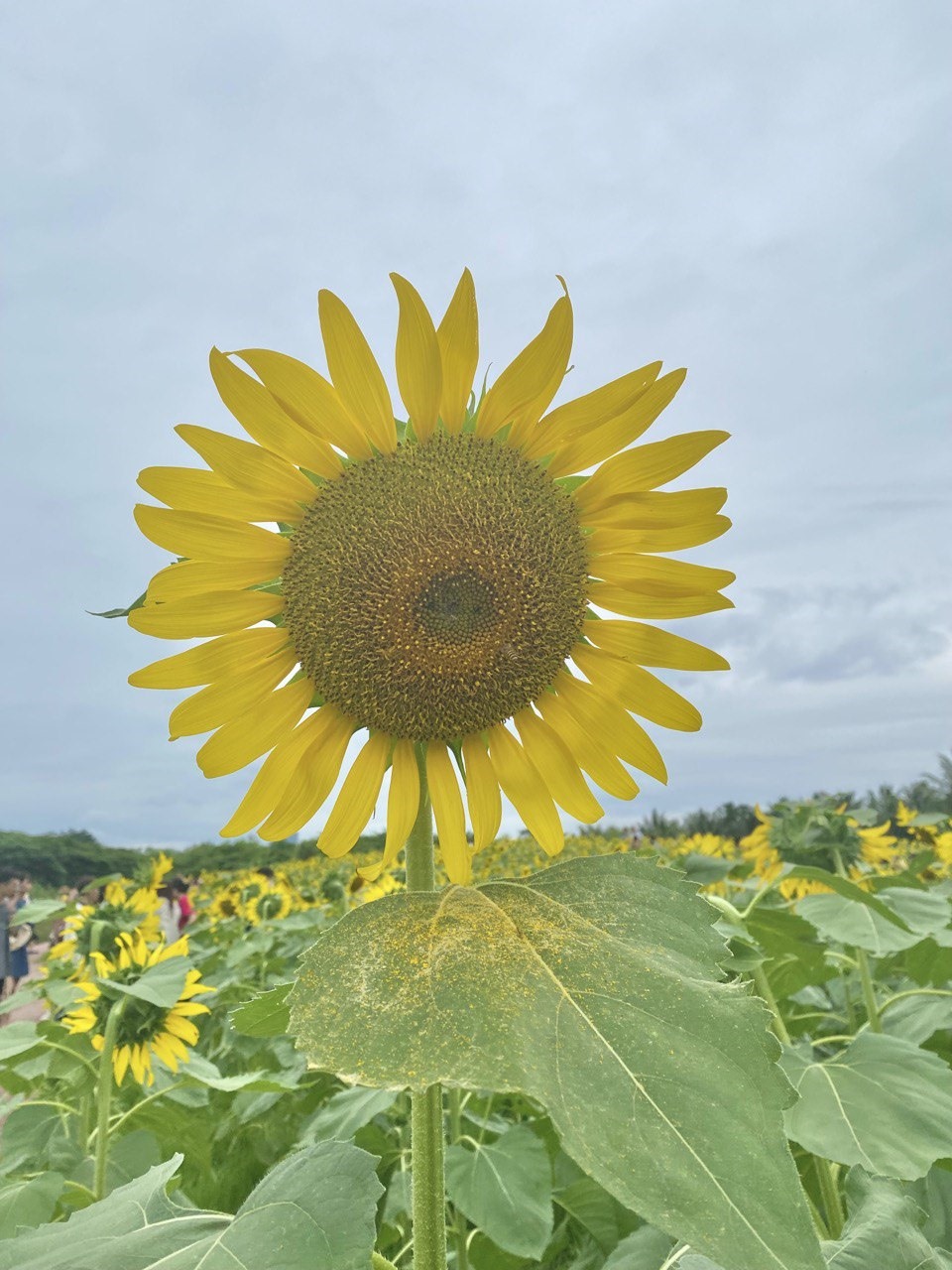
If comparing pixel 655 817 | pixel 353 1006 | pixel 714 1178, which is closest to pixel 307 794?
pixel 353 1006

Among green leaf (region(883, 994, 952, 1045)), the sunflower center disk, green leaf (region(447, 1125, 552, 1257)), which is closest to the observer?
the sunflower center disk

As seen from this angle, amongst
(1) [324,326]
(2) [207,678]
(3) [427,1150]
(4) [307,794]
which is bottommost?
(3) [427,1150]

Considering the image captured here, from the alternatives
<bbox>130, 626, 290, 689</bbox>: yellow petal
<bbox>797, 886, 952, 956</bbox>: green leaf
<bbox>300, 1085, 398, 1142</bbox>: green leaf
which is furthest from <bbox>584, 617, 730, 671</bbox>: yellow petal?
<bbox>300, 1085, 398, 1142</bbox>: green leaf

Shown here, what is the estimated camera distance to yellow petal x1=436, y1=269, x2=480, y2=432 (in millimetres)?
1460

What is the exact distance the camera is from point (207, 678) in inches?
63.9

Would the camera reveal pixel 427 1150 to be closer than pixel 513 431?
Yes

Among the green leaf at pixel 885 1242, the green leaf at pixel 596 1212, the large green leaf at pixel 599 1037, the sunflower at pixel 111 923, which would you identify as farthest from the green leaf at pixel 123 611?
the sunflower at pixel 111 923

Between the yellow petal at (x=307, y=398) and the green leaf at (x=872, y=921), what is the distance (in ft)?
5.73

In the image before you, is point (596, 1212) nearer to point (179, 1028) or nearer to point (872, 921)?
point (872, 921)

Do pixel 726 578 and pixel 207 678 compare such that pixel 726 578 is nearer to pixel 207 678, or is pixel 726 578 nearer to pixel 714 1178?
pixel 207 678

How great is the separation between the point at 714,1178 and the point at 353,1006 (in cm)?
38

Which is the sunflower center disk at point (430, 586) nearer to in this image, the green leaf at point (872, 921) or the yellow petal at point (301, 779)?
the yellow petal at point (301, 779)

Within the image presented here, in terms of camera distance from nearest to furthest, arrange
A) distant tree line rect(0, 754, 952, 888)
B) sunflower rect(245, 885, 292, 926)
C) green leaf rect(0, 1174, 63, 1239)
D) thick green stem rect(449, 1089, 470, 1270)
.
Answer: green leaf rect(0, 1174, 63, 1239)
thick green stem rect(449, 1089, 470, 1270)
sunflower rect(245, 885, 292, 926)
distant tree line rect(0, 754, 952, 888)

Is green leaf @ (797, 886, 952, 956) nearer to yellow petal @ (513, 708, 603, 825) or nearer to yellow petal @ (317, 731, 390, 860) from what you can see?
yellow petal @ (513, 708, 603, 825)
